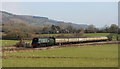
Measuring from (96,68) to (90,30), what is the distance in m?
152

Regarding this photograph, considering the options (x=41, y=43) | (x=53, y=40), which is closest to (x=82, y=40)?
(x=53, y=40)

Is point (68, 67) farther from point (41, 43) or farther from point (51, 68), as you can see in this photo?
point (41, 43)

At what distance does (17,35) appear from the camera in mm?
105875

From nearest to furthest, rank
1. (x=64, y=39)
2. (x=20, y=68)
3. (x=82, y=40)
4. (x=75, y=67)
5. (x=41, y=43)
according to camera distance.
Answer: (x=20, y=68) → (x=75, y=67) → (x=41, y=43) → (x=64, y=39) → (x=82, y=40)

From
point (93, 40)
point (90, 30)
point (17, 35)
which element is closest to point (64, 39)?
point (93, 40)

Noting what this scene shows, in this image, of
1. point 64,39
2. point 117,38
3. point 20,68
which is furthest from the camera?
point 117,38

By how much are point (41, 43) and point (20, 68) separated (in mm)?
43658

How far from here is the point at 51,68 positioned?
2477 cm

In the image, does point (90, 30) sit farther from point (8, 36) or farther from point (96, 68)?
point (96, 68)

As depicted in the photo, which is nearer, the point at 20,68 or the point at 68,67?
the point at 20,68

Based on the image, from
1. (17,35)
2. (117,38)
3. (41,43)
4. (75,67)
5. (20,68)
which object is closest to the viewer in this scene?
(20,68)

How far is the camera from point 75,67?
1016 inches

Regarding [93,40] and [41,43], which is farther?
[93,40]

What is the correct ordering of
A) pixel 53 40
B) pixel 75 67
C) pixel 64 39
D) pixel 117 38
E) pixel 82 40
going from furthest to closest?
1. pixel 117 38
2. pixel 82 40
3. pixel 64 39
4. pixel 53 40
5. pixel 75 67
